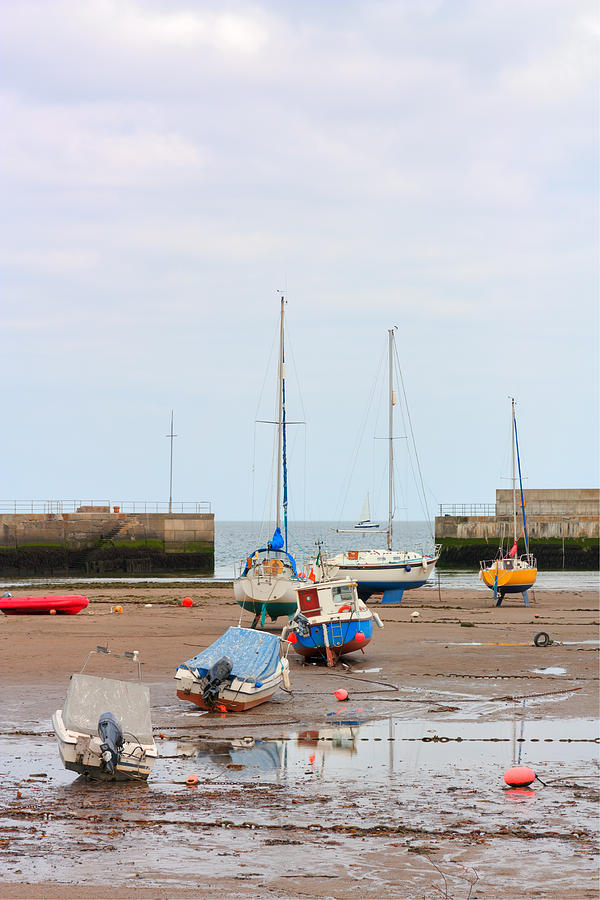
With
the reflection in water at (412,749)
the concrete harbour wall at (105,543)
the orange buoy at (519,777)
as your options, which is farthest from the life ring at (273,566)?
the concrete harbour wall at (105,543)

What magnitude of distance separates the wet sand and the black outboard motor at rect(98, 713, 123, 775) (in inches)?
12.8

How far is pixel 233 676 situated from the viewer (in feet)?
55.7

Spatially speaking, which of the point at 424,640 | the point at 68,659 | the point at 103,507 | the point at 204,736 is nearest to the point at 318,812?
the point at 204,736

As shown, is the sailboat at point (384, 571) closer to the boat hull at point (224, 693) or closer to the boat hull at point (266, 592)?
the boat hull at point (266, 592)

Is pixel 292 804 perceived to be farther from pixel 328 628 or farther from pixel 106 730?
pixel 328 628

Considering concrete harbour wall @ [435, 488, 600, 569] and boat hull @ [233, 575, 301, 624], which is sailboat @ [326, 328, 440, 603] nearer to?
boat hull @ [233, 575, 301, 624]

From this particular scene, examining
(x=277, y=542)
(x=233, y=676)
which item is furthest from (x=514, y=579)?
(x=233, y=676)

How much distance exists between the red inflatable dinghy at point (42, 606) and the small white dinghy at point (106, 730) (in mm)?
20762

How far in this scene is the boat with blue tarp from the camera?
1670 cm

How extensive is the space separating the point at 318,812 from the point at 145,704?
3.04 meters

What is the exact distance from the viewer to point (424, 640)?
2745 cm

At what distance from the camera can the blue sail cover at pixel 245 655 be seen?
17141mm

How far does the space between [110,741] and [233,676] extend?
17.1 ft

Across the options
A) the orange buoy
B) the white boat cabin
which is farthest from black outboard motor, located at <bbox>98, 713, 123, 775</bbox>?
the white boat cabin
